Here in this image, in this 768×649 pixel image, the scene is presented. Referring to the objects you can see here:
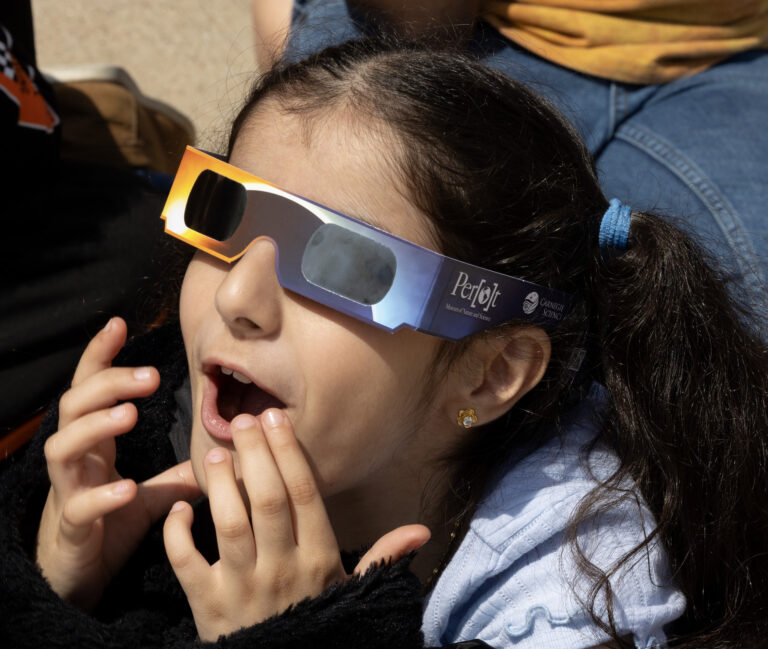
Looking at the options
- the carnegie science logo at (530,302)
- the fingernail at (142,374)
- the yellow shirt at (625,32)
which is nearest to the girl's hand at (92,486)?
the fingernail at (142,374)

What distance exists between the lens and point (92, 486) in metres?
1.66

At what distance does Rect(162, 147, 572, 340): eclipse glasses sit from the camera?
59.9 inches

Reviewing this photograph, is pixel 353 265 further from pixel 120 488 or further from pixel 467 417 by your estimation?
pixel 120 488

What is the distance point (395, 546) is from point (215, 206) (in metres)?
0.71

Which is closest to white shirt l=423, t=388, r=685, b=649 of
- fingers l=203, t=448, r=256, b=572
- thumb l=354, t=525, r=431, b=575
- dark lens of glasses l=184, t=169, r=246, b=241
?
thumb l=354, t=525, r=431, b=575

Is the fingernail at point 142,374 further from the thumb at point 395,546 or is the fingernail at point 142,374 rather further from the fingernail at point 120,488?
the thumb at point 395,546

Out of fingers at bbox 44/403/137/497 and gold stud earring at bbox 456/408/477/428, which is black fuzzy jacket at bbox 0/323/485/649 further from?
gold stud earring at bbox 456/408/477/428

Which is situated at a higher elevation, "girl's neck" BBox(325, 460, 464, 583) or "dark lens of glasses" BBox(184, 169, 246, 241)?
"dark lens of glasses" BBox(184, 169, 246, 241)

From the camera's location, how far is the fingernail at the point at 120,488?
5.01ft

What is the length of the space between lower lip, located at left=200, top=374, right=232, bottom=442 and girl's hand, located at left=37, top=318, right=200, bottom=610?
98mm

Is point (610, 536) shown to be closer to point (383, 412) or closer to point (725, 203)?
point (383, 412)

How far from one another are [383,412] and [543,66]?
125cm

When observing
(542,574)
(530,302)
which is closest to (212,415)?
(530,302)

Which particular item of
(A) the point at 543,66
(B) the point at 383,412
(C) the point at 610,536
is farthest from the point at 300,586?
(A) the point at 543,66
